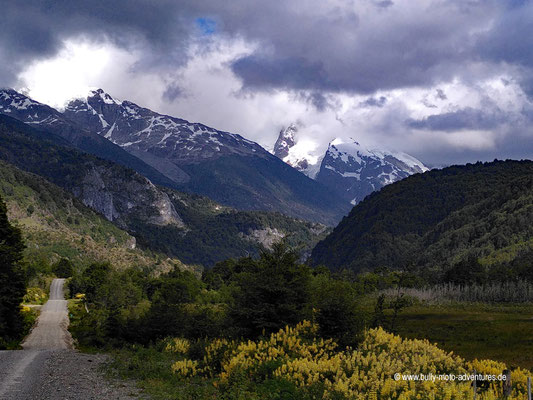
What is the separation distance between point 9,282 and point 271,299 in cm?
3056

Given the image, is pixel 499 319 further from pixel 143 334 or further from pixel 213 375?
pixel 213 375

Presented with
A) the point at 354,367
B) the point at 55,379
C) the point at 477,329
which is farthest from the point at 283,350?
the point at 477,329

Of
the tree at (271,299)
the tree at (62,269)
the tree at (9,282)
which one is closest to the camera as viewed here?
the tree at (271,299)

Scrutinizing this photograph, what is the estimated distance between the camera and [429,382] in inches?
588

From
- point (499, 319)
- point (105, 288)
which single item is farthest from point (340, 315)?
point (105, 288)

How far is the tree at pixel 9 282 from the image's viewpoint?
4306 cm

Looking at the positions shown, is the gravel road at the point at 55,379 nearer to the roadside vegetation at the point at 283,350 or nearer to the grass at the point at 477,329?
the roadside vegetation at the point at 283,350

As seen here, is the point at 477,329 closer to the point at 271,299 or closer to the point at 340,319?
the point at 271,299

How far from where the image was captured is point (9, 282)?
44.2 meters

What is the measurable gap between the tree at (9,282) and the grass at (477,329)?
3565 centimetres

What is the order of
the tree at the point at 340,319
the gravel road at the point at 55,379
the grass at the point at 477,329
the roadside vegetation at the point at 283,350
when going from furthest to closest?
the grass at the point at 477,329 < the tree at the point at 340,319 < the gravel road at the point at 55,379 < the roadside vegetation at the point at 283,350

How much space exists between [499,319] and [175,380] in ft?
240

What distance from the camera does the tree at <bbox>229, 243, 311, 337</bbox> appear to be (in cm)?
2420

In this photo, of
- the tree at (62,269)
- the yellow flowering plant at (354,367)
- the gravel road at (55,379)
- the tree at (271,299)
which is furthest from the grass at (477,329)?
the tree at (62,269)
